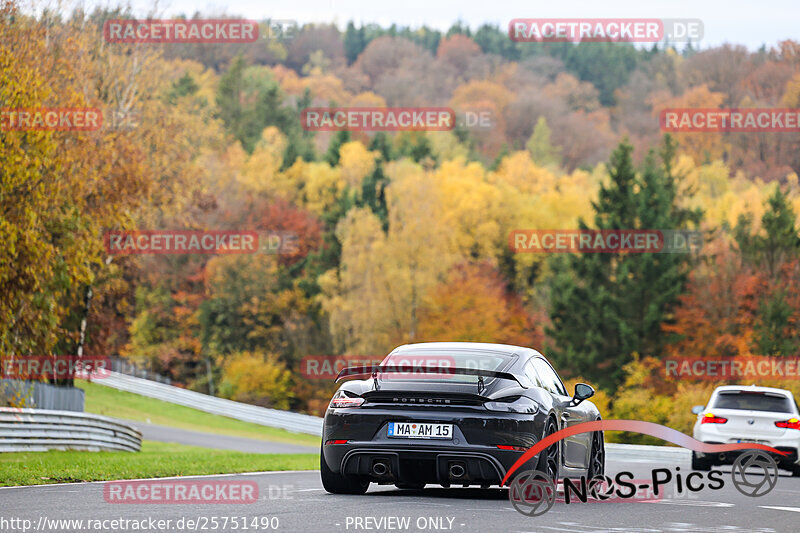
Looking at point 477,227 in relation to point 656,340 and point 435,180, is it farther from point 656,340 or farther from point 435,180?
point 656,340

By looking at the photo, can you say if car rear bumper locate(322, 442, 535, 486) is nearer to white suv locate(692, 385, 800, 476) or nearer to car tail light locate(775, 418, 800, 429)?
white suv locate(692, 385, 800, 476)

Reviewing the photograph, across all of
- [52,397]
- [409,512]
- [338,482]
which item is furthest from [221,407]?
[409,512]

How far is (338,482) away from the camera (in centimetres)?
1147

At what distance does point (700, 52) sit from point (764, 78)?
34.2ft

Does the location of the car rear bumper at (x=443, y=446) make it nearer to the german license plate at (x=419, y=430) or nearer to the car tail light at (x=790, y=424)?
the german license plate at (x=419, y=430)

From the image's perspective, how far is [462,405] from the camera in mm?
10812

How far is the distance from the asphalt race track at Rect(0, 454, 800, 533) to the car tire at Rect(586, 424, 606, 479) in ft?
2.52

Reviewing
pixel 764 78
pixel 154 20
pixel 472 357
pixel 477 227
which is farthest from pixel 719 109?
pixel 472 357

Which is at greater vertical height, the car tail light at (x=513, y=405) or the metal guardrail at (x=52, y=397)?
the car tail light at (x=513, y=405)

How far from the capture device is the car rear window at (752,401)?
20.5 m
